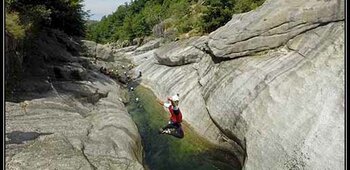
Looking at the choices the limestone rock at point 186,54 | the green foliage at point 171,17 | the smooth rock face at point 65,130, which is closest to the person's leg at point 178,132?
the smooth rock face at point 65,130

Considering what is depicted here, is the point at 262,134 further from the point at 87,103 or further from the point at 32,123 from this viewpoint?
the point at 87,103

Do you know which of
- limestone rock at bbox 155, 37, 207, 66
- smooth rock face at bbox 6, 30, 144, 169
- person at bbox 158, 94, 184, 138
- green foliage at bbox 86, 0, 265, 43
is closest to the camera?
smooth rock face at bbox 6, 30, 144, 169

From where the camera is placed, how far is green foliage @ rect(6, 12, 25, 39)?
25312 mm

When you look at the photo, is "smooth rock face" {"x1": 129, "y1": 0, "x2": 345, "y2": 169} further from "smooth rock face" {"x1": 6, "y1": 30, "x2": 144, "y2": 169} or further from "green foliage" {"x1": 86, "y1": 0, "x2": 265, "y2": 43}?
"green foliage" {"x1": 86, "y1": 0, "x2": 265, "y2": 43}

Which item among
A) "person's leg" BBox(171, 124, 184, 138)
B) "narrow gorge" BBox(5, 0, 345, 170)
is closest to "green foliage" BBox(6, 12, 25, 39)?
"narrow gorge" BBox(5, 0, 345, 170)

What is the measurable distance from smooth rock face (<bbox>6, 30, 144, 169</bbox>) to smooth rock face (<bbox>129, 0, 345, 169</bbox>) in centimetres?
618

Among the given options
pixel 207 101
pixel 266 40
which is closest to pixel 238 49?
pixel 266 40

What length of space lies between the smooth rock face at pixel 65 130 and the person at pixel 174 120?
271 cm

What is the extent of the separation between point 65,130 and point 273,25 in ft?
51.4

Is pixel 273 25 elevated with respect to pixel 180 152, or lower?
elevated

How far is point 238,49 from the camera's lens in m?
29.7

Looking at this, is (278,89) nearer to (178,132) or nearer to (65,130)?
(178,132)

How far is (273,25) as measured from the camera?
27406mm

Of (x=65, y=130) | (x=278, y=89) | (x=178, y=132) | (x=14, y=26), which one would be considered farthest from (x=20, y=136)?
(x=278, y=89)
